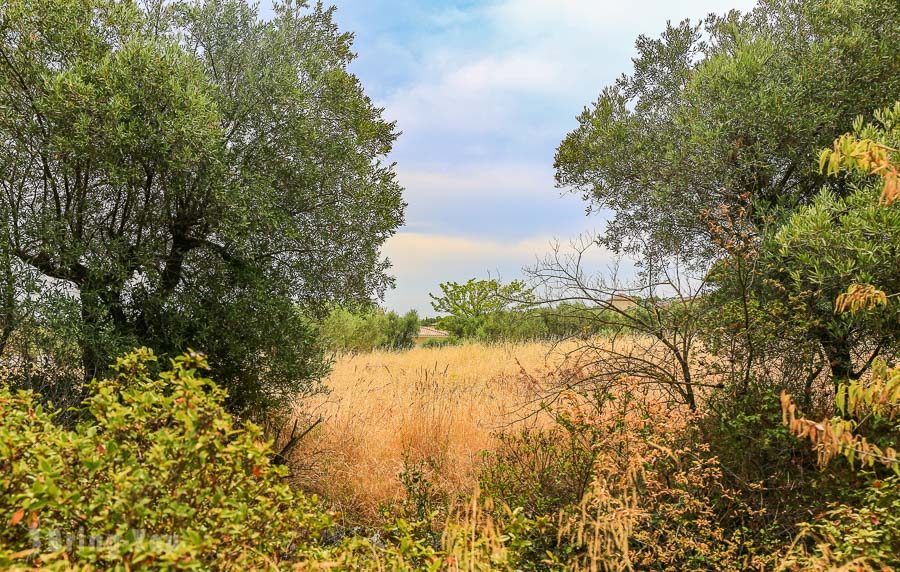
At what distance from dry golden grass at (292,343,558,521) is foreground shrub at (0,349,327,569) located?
3.56 meters

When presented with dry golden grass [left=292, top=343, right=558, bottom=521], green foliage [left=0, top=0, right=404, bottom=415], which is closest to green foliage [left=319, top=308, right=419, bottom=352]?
dry golden grass [left=292, top=343, right=558, bottom=521]

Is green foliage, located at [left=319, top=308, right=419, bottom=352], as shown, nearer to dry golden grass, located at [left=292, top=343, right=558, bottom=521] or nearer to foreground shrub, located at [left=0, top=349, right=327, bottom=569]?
dry golden grass, located at [left=292, top=343, right=558, bottom=521]

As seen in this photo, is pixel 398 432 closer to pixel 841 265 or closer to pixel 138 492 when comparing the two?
pixel 841 265

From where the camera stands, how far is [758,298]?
282 inches

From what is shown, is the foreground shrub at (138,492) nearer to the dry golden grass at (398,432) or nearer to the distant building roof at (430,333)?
the dry golden grass at (398,432)

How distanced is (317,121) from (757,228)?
5630mm

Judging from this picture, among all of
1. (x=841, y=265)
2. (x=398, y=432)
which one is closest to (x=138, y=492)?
(x=841, y=265)

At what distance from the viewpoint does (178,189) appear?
263 inches

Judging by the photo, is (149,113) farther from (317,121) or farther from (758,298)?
(758,298)

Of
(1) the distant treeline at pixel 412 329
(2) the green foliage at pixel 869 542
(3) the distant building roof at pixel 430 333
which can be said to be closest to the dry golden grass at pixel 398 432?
(2) the green foliage at pixel 869 542

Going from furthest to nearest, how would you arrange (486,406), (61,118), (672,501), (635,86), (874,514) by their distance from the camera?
(635,86) → (486,406) → (61,118) → (672,501) → (874,514)

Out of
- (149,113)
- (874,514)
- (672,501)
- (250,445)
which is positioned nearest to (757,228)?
(672,501)

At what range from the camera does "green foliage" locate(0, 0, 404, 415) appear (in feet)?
20.3

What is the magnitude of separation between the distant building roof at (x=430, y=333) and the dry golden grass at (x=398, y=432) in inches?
512
